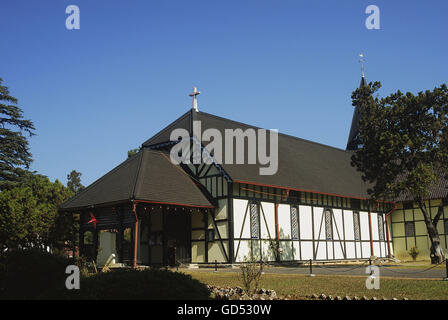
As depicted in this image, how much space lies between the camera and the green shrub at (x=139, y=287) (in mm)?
8805

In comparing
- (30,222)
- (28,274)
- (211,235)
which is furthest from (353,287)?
(30,222)

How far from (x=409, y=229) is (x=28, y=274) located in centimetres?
3285

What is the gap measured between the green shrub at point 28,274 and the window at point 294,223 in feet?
64.3

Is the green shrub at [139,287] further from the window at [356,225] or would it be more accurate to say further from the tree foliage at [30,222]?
the window at [356,225]

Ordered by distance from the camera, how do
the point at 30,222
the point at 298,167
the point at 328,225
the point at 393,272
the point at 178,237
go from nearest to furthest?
the point at 393,272 → the point at 30,222 → the point at 178,237 → the point at 328,225 → the point at 298,167

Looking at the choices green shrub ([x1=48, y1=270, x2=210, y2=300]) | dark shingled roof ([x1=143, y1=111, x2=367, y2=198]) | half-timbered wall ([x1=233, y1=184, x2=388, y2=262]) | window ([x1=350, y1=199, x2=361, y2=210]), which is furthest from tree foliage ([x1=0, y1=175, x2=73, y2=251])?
window ([x1=350, y1=199, x2=361, y2=210])

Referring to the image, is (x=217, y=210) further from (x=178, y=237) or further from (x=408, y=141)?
(x=408, y=141)

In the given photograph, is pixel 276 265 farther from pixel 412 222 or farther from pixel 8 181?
pixel 8 181

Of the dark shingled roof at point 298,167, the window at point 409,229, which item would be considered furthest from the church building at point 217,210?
the window at point 409,229

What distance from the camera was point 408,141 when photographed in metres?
25.3

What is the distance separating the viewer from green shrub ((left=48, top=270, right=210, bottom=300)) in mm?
8805
